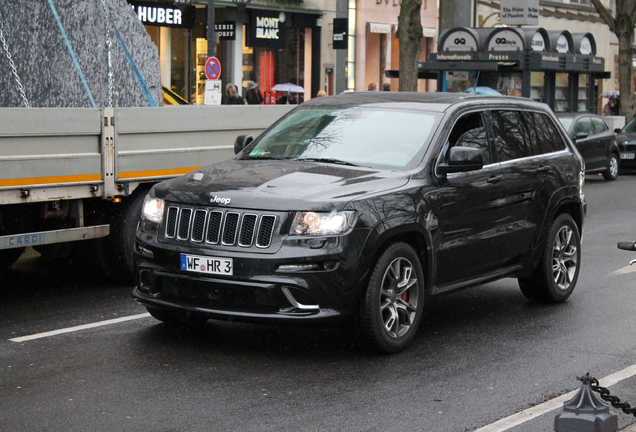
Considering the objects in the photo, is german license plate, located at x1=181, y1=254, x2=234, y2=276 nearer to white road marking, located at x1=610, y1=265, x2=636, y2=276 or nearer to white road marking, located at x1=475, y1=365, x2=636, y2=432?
white road marking, located at x1=475, y1=365, x2=636, y2=432

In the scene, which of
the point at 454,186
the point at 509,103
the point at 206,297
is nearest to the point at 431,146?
the point at 454,186

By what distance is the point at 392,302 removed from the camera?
285 inches

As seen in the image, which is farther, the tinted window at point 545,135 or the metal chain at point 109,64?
the metal chain at point 109,64

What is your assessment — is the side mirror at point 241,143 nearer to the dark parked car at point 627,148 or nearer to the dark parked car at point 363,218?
the dark parked car at point 363,218

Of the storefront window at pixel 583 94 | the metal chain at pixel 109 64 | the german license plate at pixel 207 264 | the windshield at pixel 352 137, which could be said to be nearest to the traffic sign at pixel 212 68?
the storefront window at pixel 583 94

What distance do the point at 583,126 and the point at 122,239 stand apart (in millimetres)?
16196

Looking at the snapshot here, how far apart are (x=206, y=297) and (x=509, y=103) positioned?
333 centimetres

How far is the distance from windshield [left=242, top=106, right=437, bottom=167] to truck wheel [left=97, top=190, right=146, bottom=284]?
64.8 inches

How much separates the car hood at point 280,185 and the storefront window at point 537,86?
21447 millimetres

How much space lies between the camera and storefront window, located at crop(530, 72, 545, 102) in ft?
92.7

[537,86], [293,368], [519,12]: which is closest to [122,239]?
[293,368]

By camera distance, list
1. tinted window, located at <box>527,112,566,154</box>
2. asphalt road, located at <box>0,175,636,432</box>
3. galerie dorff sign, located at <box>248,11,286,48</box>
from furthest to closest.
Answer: galerie dorff sign, located at <box>248,11,286,48</box> < tinted window, located at <box>527,112,566,154</box> < asphalt road, located at <box>0,175,636,432</box>

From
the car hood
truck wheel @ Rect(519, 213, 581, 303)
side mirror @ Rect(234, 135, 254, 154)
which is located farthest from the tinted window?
side mirror @ Rect(234, 135, 254, 154)

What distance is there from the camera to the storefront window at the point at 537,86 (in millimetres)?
28250
